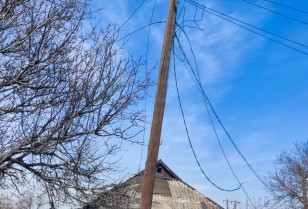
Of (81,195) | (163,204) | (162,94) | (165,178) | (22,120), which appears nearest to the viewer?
(162,94)

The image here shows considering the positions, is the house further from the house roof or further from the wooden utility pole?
the wooden utility pole

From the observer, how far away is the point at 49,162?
8.63 m

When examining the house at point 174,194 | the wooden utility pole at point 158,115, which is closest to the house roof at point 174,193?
the house at point 174,194

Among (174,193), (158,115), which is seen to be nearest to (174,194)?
(174,193)

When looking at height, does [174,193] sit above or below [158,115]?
above

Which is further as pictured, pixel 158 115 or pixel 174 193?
pixel 174 193

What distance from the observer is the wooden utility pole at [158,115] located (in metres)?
6.89

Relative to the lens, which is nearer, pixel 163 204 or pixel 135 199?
pixel 135 199

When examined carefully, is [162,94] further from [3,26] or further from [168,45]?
[3,26]

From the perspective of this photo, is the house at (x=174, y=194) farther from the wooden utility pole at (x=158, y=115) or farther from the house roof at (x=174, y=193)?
the wooden utility pole at (x=158, y=115)

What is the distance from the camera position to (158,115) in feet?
23.9

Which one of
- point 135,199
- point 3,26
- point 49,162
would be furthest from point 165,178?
point 3,26

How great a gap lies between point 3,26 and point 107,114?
2.64m

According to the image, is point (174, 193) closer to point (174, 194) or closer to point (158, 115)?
point (174, 194)
